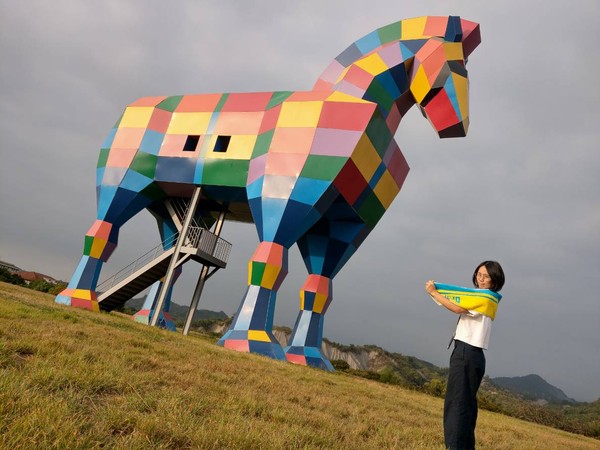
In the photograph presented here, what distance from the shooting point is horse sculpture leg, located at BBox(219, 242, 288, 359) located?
10688mm

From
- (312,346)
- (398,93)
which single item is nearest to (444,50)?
(398,93)

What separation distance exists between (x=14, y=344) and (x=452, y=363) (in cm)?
386

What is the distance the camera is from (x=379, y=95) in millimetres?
12352

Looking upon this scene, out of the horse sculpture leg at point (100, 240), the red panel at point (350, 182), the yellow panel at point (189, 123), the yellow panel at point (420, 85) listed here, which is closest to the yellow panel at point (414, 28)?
the yellow panel at point (420, 85)

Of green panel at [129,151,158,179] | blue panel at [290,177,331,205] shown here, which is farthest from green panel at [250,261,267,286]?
green panel at [129,151,158,179]

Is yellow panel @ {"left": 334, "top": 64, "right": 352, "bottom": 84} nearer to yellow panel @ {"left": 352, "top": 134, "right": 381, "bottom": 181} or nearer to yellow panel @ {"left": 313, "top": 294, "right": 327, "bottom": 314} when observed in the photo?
yellow panel @ {"left": 352, "top": 134, "right": 381, "bottom": 181}

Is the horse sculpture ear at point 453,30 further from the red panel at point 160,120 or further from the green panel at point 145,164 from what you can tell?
the green panel at point 145,164

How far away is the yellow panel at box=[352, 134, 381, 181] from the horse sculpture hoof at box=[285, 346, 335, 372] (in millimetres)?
5564

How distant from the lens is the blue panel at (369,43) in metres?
13.0

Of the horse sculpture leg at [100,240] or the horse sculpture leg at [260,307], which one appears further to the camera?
the horse sculpture leg at [100,240]

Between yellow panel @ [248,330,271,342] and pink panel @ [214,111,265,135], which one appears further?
pink panel @ [214,111,265,135]

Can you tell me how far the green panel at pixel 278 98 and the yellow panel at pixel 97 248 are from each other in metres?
6.82

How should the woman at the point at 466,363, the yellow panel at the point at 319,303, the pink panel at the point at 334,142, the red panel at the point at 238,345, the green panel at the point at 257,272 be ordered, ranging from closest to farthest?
the woman at the point at 466,363 → the red panel at the point at 238,345 → the green panel at the point at 257,272 → the pink panel at the point at 334,142 → the yellow panel at the point at 319,303

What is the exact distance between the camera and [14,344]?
158 inches
